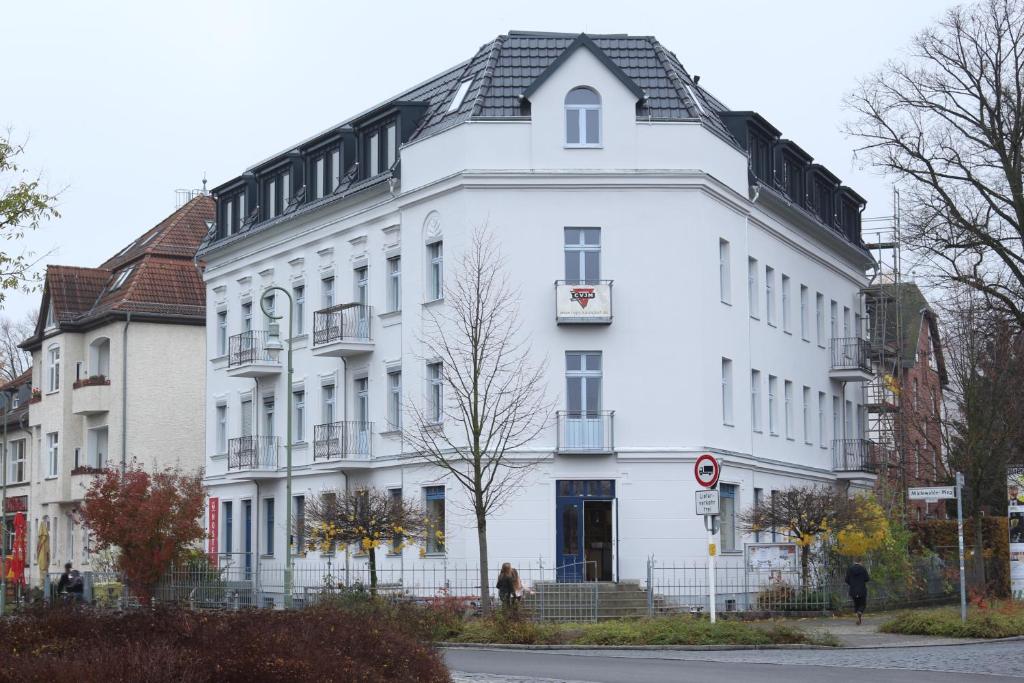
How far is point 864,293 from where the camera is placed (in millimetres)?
56594

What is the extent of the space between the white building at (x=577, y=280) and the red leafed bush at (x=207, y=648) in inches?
945

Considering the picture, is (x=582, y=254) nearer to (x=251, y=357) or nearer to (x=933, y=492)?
(x=251, y=357)

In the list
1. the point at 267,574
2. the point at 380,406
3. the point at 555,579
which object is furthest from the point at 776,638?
the point at 267,574

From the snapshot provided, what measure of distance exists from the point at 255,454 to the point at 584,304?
13.6 metres

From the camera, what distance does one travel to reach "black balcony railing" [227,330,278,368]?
48344 millimetres

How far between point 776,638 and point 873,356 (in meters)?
30.4

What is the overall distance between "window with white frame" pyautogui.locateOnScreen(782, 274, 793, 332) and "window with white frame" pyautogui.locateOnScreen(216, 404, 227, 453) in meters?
18.5

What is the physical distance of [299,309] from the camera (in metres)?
48.1

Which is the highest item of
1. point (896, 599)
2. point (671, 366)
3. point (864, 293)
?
point (864, 293)

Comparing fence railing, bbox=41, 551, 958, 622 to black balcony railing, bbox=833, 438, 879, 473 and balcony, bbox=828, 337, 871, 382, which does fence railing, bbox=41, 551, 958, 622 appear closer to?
black balcony railing, bbox=833, 438, 879, 473

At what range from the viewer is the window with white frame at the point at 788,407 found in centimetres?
4753

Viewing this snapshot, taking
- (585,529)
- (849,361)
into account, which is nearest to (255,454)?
(585,529)

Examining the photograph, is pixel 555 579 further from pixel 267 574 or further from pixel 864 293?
pixel 864 293

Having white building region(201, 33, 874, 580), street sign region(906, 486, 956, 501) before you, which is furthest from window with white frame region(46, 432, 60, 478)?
street sign region(906, 486, 956, 501)
